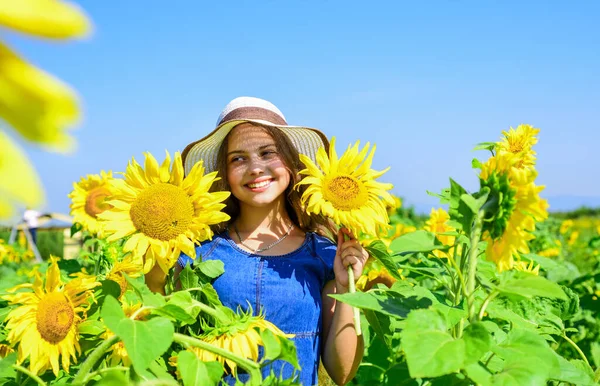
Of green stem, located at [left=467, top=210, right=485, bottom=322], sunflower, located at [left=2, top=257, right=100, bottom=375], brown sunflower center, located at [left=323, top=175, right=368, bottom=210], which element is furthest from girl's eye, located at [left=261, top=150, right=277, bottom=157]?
green stem, located at [left=467, top=210, right=485, bottom=322]

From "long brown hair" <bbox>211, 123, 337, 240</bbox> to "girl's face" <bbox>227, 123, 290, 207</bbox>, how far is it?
0.02 metres

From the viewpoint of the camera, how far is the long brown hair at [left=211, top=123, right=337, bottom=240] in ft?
6.88

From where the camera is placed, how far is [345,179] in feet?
5.53

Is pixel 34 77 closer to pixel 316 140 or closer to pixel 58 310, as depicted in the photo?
→ pixel 58 310

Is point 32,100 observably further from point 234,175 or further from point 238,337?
point 234,175

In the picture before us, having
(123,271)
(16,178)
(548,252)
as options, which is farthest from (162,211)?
(548,252)

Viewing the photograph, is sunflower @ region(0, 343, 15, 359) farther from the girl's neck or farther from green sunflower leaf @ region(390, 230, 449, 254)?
green sunflower leaf @ region(390, 230, 449, 254)

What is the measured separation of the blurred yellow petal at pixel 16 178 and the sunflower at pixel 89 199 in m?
3.04

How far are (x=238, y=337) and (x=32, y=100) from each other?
1.27 metres

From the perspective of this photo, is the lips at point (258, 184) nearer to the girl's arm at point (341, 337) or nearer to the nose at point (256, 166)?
the nose at point (256, 166)

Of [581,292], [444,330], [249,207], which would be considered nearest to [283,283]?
[249,207]

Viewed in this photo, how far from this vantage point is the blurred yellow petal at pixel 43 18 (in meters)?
0.19

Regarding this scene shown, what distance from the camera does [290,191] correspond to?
2.18 meters

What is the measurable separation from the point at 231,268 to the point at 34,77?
183 cm
